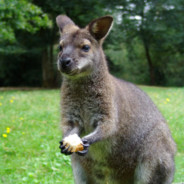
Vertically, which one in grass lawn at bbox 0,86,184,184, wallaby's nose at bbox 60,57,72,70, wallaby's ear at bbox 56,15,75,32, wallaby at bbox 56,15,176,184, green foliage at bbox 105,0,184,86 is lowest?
green foliage at bbox 105,0,184,86

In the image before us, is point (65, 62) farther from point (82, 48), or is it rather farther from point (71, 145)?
point (71, 145)

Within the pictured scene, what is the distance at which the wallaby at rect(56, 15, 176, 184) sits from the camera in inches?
140

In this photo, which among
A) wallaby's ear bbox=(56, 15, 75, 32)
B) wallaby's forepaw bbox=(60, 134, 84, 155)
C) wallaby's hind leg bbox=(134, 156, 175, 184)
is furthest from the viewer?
wallaby's ear bbox=(56, 15, 75, 32)

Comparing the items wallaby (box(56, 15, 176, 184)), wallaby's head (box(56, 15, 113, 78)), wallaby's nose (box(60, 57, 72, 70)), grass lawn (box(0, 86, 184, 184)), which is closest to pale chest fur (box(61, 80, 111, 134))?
wallaby (box(56, 15, 176, 184))

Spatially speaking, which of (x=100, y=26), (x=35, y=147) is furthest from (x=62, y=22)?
(x=35, y=147)

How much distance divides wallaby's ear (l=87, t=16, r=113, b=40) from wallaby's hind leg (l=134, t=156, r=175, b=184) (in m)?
1.49

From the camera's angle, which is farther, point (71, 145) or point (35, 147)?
point (35, 147)

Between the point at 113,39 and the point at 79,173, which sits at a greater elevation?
the point at 79,173

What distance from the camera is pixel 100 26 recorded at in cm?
375

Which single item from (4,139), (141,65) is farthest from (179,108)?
(141,65)

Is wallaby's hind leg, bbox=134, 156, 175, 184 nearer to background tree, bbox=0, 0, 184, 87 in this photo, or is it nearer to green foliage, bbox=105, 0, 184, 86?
background tree, bbox=0, 0, 184, 87

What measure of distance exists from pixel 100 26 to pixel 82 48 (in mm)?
361

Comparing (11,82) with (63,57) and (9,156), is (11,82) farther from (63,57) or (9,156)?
(63,57)

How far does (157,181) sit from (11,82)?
862 inches
